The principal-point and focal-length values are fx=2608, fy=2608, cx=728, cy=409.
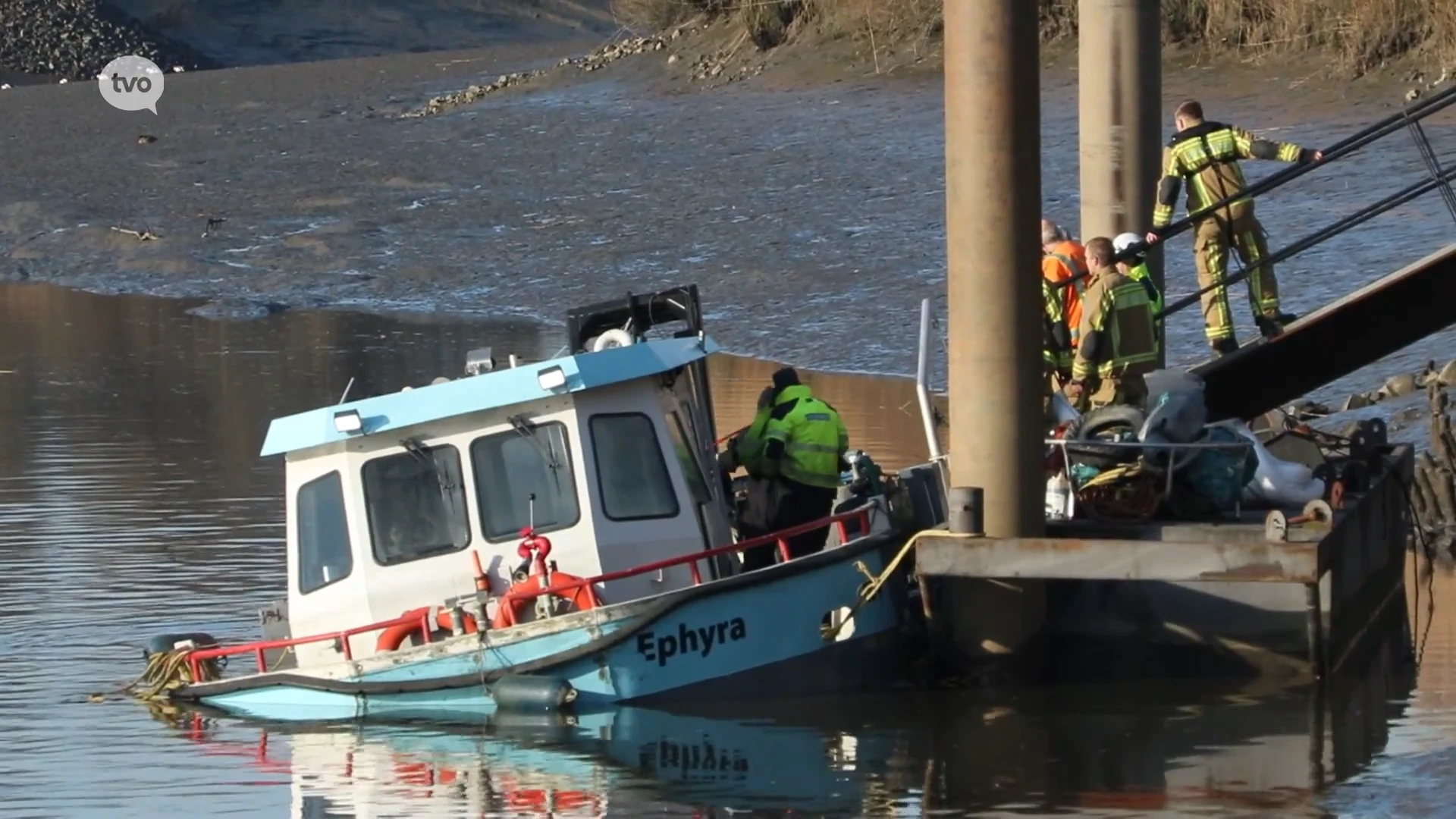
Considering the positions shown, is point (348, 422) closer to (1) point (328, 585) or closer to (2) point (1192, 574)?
(1) point (328, 585)

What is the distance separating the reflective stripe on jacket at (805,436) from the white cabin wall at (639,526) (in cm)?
56

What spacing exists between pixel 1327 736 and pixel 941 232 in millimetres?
14841

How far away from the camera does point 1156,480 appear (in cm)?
1279

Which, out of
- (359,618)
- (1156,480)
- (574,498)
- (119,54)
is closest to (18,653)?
(359,618)

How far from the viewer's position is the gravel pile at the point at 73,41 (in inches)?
2916

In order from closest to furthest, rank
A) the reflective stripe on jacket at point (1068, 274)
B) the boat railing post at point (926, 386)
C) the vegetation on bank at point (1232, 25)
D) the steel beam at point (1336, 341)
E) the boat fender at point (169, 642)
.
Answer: the boat railing post at point (926, 386) < the boat fender at point (169, 642) < the steel beam at point (1336, 341) < the reflective stripe on jacket at point (1068, 274) < the vegetation on bank at point (1232, 25)

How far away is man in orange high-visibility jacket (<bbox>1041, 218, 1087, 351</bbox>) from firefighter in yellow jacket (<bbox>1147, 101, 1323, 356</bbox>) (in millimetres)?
754

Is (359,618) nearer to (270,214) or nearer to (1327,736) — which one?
(1327,736)

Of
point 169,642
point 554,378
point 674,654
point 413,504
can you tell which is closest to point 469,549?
point 413,504

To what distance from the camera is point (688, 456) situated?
12.7 m

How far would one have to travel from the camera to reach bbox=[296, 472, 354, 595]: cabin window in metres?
12.7

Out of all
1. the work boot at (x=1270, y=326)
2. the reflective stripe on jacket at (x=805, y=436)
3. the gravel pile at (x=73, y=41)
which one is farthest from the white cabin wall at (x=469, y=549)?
the gravel pile at (x=73, y=41)

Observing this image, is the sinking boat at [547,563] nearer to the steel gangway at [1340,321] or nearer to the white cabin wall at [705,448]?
the white cabin wall at [705,448]

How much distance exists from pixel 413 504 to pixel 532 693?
112 cm
